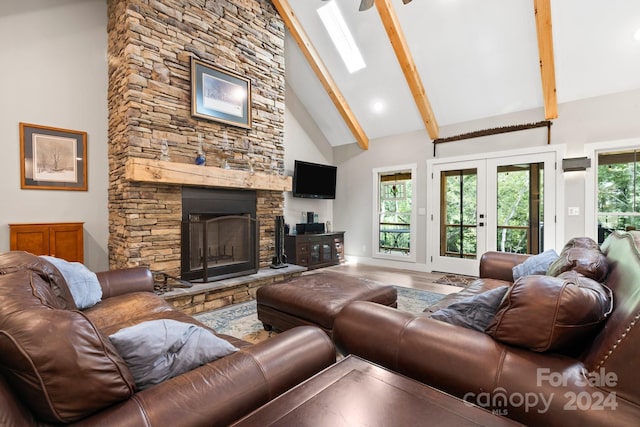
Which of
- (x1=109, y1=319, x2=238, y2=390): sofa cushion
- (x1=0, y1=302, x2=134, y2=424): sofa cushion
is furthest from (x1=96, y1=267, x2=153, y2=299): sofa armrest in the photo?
(x1=0, y1=302, x2=134, y2=424): sofa cushion

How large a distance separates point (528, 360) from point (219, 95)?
166 inches

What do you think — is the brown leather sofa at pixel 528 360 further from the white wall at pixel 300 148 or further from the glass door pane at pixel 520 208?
the white wall at pixel 300 148

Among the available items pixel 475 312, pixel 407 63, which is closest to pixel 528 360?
pixel 475 312

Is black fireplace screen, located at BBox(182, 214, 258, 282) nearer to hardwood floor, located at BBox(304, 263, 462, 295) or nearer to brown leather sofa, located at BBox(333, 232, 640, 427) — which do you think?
hardwood floor, located at BBox(304, 263, 462, 295)

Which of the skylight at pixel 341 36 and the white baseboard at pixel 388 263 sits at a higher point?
the skylight at pixel 341 36

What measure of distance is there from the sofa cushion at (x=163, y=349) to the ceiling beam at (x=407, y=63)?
15.1 feet

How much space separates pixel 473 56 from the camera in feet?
14.3

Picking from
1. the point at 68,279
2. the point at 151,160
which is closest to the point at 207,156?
the point at 151,160

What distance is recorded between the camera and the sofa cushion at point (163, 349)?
0.94 m

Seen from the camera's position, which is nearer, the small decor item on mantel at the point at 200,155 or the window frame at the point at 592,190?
A: the small decor item on mantel at the point at 200,155

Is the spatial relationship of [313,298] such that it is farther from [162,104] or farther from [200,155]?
[162,104]

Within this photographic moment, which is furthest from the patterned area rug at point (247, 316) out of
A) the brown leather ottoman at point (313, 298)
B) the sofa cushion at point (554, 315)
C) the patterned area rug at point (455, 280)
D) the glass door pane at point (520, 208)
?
the sofa cushion at point (554, 315)

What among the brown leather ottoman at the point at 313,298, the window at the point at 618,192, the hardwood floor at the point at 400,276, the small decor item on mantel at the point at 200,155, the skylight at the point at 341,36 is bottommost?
the hardwood floor at the point at 400,276

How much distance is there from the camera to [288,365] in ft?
3.45
